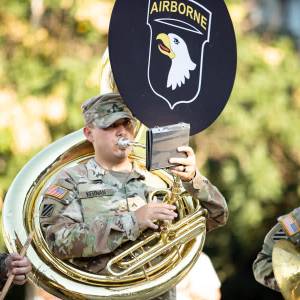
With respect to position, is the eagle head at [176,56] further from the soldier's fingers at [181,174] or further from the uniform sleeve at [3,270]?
the uniform sleeve at [3,270]

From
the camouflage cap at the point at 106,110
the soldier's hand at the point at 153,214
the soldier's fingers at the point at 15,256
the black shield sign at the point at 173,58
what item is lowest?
the soldier's fingers at the point at 15,256

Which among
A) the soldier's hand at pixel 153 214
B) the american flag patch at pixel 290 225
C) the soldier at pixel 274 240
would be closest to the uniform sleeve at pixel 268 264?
the soldier at pixel 274 240

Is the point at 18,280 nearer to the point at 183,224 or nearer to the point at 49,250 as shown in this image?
the point at 49,250

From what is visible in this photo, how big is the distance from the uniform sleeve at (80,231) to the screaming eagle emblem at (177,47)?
52 centimetres

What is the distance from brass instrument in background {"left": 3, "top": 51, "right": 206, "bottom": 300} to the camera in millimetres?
4609

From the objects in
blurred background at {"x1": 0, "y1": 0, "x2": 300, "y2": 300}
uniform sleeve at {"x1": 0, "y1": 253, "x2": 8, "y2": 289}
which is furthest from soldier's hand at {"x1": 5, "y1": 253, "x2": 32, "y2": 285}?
blurred background at {"x1": 0, "y1": 0, "x2": 300, "y2": 300}

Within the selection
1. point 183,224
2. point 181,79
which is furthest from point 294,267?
point 181,79

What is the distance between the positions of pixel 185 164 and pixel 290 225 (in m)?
0.50

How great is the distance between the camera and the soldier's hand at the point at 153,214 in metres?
4.47

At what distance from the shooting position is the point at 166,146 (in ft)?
14.3

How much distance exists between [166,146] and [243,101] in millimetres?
4701

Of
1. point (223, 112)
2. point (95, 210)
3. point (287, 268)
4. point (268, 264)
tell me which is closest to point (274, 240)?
point (268, 264)

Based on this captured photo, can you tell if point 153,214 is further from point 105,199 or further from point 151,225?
point 105,199

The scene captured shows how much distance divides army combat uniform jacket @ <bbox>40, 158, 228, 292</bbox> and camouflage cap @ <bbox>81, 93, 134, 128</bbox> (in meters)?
0.20
